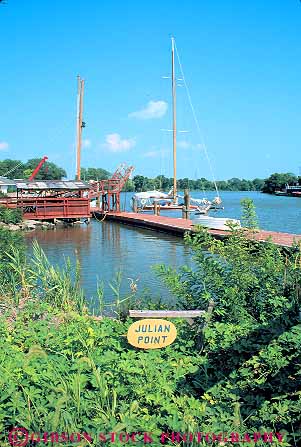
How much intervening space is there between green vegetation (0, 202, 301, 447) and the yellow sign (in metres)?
0.09

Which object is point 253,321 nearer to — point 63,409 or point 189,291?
point 189,291

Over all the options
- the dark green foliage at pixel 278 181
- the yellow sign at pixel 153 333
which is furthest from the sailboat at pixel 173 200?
the dark green foliage at pixel 278 181

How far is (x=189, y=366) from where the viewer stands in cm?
390

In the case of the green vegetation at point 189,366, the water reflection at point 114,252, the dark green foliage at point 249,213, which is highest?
the dark green foliage at point 249,213

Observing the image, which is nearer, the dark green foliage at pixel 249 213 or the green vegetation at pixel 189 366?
the green vegetation at pixel 189 366

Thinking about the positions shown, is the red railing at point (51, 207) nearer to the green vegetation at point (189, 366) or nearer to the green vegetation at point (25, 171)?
the green vegetation at point (189, 366)

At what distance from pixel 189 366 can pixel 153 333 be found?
356mm

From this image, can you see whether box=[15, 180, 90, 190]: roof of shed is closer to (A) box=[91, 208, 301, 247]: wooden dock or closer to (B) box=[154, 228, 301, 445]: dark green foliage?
(A) box=[91, 208, 301, 247]: wooden dock

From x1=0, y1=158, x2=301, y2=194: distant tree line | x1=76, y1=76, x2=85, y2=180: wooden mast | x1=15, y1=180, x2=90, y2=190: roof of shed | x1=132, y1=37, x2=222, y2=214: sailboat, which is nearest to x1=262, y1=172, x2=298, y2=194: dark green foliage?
x1=0, y1=158, x2=301, y2=194: distant tree line

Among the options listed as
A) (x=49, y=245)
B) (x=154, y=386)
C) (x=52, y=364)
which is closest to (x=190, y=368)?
(x=154, y=386)

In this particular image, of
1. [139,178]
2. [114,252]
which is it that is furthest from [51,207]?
[139,178]

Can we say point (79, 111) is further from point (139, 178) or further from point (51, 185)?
point (139, 178)

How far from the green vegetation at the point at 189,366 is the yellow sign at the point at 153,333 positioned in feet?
0.28

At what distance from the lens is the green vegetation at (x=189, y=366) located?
325 centimetres
